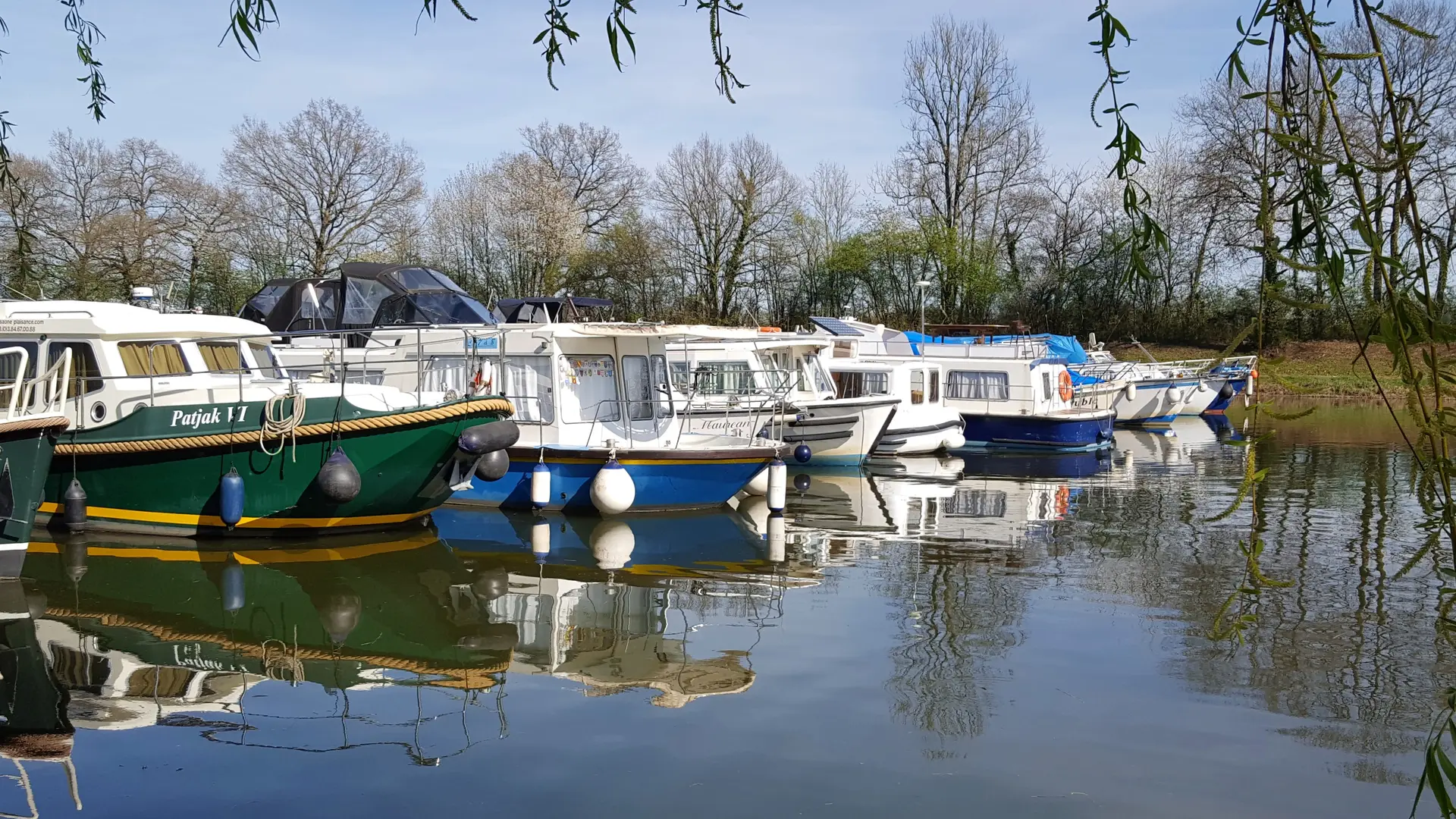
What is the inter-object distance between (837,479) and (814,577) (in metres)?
8.72

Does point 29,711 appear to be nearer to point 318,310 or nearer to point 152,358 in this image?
point 152,358

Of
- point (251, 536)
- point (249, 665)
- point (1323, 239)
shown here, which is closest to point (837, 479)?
point (251, 536)

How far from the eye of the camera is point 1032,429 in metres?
26.3

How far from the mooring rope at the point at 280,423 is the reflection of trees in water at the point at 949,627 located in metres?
6.51

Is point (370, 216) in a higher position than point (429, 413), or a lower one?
higher

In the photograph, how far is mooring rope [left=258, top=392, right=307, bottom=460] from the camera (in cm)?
1256

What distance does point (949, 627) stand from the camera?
992 centimetres

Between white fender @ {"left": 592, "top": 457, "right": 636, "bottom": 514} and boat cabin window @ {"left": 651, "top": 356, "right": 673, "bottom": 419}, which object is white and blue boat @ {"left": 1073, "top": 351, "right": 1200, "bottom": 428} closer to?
boat cabin window @ {"left": 651, "top": 356, "right": 673, "bottom": 419}

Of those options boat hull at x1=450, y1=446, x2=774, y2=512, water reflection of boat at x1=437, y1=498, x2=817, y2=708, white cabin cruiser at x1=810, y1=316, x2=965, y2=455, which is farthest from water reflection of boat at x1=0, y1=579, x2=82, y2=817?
white cabin cruiser at x1=810, y1=316, x2=965, y2=455

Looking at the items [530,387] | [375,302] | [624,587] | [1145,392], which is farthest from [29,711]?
[1145,392]

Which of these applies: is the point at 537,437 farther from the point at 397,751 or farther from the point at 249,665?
the point at 397,751

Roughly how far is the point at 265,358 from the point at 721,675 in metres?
9.75

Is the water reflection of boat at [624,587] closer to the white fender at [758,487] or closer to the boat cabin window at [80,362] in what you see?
the white fender at [758,487]

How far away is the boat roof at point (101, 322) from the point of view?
43.1 feet
